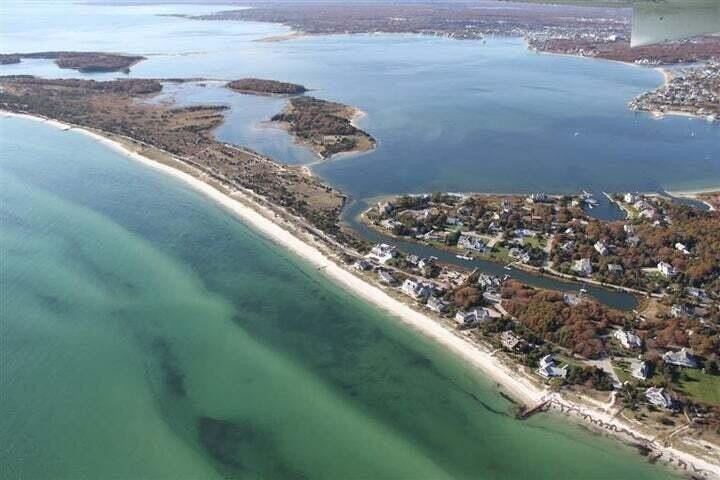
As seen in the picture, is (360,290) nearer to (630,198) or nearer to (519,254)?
(519,254)

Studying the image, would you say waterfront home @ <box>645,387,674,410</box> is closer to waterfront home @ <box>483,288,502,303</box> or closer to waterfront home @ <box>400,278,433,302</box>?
waterfront home @ <box>483,288,502,303</box>

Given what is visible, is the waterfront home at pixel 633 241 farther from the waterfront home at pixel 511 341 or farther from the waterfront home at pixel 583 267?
the waterfront home at pixel 511 341

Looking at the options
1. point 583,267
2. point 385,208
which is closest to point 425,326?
point 583,267

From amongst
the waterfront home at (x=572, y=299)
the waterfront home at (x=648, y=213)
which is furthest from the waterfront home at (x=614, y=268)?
the waterfront home at (x=648, y=213)

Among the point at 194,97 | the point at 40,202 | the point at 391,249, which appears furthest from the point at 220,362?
the point at 194,97

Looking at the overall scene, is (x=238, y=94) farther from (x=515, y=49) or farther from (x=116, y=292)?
(x=515, y=49)

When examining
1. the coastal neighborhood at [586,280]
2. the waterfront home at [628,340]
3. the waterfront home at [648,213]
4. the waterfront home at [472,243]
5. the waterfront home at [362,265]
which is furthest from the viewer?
the waterfront home at [648,213]
